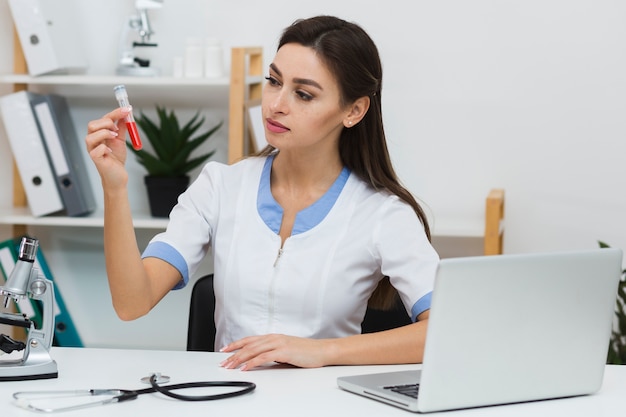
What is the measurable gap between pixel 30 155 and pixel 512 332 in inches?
77.4

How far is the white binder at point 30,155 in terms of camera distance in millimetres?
2865

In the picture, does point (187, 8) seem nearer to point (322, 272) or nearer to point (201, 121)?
point (201, 121)

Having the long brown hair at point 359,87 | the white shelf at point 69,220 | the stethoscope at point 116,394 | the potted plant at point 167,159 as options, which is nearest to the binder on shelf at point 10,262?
the white shelf at point 69,220

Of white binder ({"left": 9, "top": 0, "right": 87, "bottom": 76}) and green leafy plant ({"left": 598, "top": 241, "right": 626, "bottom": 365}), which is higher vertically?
white binder ({"left": 9, "top": 0, "right": 87, "bottom": 76})

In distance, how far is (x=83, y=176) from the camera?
3039mm

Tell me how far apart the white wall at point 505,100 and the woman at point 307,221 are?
0.89 meters

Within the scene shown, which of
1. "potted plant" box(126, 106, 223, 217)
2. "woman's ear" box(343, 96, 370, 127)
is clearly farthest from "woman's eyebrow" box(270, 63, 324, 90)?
"potted plant" box(126, 106, 223, 217)

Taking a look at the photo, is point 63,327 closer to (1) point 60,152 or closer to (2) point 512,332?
(1) point 60,152

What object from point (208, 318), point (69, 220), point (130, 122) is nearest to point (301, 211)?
point (208, 318)

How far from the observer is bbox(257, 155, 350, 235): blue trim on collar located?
6.18ft

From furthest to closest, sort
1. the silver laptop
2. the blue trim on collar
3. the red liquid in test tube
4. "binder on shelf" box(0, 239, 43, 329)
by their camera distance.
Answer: "binder on shelf" box(0, 239, 43, 329) < the blue trim on collar < the red liquid in test tube < the silver laptop

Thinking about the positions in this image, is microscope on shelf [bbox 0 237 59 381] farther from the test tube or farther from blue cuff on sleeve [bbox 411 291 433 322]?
blue cuff on sleeve [bbox 411 291 433 322]

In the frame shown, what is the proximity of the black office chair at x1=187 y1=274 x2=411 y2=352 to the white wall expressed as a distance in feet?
2.90

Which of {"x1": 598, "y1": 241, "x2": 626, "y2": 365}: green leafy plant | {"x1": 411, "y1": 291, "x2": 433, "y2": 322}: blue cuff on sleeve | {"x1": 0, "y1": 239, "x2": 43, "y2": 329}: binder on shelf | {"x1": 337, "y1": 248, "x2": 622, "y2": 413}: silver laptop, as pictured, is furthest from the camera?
Answer: {"x1": 0, "y1": 239, "x2": 43, "y2": 329}: binder on shelf
